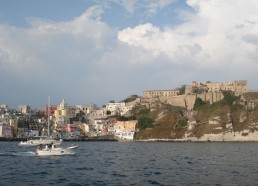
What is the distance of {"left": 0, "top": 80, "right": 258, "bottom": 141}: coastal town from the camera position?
15038 cm

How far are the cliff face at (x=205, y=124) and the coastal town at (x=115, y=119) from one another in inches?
89.5

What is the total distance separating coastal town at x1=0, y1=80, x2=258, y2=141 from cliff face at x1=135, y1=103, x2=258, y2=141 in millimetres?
2272

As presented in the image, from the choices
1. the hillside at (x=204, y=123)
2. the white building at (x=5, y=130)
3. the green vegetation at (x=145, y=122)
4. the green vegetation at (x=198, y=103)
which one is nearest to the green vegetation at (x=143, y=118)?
the green vegetation at (x=145, y=122)

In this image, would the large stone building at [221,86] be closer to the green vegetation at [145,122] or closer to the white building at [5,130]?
the green vegetation at [145,122]

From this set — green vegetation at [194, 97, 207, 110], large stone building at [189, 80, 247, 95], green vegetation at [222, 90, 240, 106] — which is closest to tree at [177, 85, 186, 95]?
large stone building at [189, 80, 247, 95]

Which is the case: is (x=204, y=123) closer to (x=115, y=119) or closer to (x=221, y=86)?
(x=221, y=86)

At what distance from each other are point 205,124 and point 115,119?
156ft

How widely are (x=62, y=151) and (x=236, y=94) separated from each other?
328 ft

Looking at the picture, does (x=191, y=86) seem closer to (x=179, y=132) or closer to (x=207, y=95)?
(x=207, y=95)

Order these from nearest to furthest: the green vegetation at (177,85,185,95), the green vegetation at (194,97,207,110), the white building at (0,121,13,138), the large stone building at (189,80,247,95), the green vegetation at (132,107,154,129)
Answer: the green vegetation at (194,97,207,110) < the green vegetation at (132,107,154,129) < the large stone building at (189,80,247,95) < the white building at (0,121,13,138) < the green vegetation at (177,85,185,95)

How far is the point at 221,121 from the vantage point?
435 feet

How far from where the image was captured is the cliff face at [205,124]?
426ft

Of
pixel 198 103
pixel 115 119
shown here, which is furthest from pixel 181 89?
pixel 198 103

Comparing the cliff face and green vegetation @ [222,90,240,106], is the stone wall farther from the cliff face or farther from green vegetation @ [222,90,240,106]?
the cliff face
